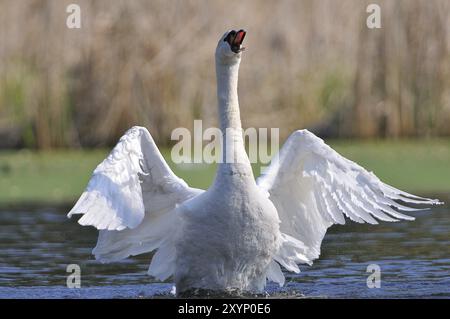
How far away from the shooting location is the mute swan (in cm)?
822

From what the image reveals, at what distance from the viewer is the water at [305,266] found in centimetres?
914

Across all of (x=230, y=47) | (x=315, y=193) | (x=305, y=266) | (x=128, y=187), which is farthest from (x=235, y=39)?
(x=305, y=266)

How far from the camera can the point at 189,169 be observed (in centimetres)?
1755

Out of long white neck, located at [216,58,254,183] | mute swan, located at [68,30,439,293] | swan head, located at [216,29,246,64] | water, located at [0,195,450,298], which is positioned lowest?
water, located at [0,195,450,298]

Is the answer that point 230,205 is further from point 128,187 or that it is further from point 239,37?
point 239,37

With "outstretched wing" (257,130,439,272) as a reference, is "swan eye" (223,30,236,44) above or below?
above

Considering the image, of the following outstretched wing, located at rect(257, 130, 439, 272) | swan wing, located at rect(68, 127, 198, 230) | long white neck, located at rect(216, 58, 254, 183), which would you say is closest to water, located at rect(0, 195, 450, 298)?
outstretched wing, located at rect(257, 130, 439, 272)

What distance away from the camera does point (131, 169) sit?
27.1 feet

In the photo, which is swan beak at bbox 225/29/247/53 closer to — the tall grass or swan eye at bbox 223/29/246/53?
swan eye at bbox 223/29/246/53

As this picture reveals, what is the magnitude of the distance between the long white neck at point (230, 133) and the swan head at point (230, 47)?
52 mm

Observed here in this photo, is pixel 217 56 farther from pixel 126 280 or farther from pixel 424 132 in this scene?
pixel 424 132

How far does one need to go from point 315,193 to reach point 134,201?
190cm

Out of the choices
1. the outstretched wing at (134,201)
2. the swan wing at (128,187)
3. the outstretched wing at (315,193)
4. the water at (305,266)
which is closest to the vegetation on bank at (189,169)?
the water at (305,266)

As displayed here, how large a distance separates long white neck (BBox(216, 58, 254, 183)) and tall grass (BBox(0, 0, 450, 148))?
9.23 m
